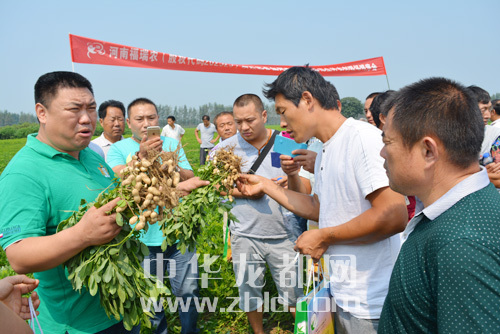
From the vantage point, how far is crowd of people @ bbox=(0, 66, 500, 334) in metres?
1.11

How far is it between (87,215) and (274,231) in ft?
7.55

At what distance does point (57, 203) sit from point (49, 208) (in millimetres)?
51

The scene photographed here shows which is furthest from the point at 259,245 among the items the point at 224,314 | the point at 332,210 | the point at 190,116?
the point at 190,116

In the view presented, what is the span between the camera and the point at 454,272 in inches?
40.1

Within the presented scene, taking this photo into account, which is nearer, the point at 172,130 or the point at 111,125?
the point at 111,125

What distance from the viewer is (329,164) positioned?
2.22 meters

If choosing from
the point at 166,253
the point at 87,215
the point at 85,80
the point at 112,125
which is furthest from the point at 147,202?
the point at 112,125

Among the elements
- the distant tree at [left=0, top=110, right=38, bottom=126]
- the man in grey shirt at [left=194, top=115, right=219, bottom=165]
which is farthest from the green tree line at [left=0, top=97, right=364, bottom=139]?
the man in grey shirt at [left=194, top=115, right=219, bottom=165]

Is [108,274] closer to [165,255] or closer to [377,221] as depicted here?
[377,221]

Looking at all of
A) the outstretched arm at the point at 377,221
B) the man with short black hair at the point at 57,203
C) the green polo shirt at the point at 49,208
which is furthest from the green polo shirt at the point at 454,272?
the green polo shirt at the point at 49,208

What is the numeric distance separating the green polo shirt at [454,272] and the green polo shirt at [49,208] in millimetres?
1662

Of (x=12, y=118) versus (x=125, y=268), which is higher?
(x=12, y=118)

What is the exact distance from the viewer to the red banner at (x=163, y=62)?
5897mm

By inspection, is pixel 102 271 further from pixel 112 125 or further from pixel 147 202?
pixel 112 125
